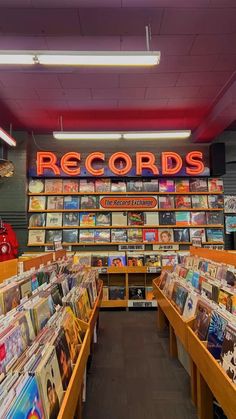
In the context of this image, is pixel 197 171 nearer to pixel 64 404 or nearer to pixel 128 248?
pixel 128 248

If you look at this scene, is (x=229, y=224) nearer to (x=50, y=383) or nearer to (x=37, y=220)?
(x=37, y=220)

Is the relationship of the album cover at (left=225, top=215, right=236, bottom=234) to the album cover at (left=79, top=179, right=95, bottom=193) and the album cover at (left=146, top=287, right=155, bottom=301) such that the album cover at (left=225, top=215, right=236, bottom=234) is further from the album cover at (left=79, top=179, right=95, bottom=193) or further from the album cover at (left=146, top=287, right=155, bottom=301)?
the album cover at (left=79, top=179, right=95, bottom=193)

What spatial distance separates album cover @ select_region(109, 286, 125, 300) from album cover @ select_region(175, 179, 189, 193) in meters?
2.43

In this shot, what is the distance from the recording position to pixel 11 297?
2.12 metres

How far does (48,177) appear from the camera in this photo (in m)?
6.59

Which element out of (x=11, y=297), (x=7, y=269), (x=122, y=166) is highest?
(x=122, y=166)

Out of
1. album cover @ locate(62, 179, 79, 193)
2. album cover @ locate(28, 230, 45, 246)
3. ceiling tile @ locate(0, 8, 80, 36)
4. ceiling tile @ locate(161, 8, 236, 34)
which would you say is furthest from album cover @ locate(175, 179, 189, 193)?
ceiling tile @ locate(0, 8, 80, 36)

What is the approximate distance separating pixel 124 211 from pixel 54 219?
4.99ft

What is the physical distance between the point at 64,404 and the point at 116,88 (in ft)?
14.0

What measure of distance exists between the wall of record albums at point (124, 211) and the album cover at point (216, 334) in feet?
14.4

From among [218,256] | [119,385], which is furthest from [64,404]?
[218,256]

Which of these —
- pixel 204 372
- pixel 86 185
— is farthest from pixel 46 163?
pixel 204 372

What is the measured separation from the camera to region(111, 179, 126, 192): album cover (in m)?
6.61

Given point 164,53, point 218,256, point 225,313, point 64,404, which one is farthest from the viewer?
point 164,53
